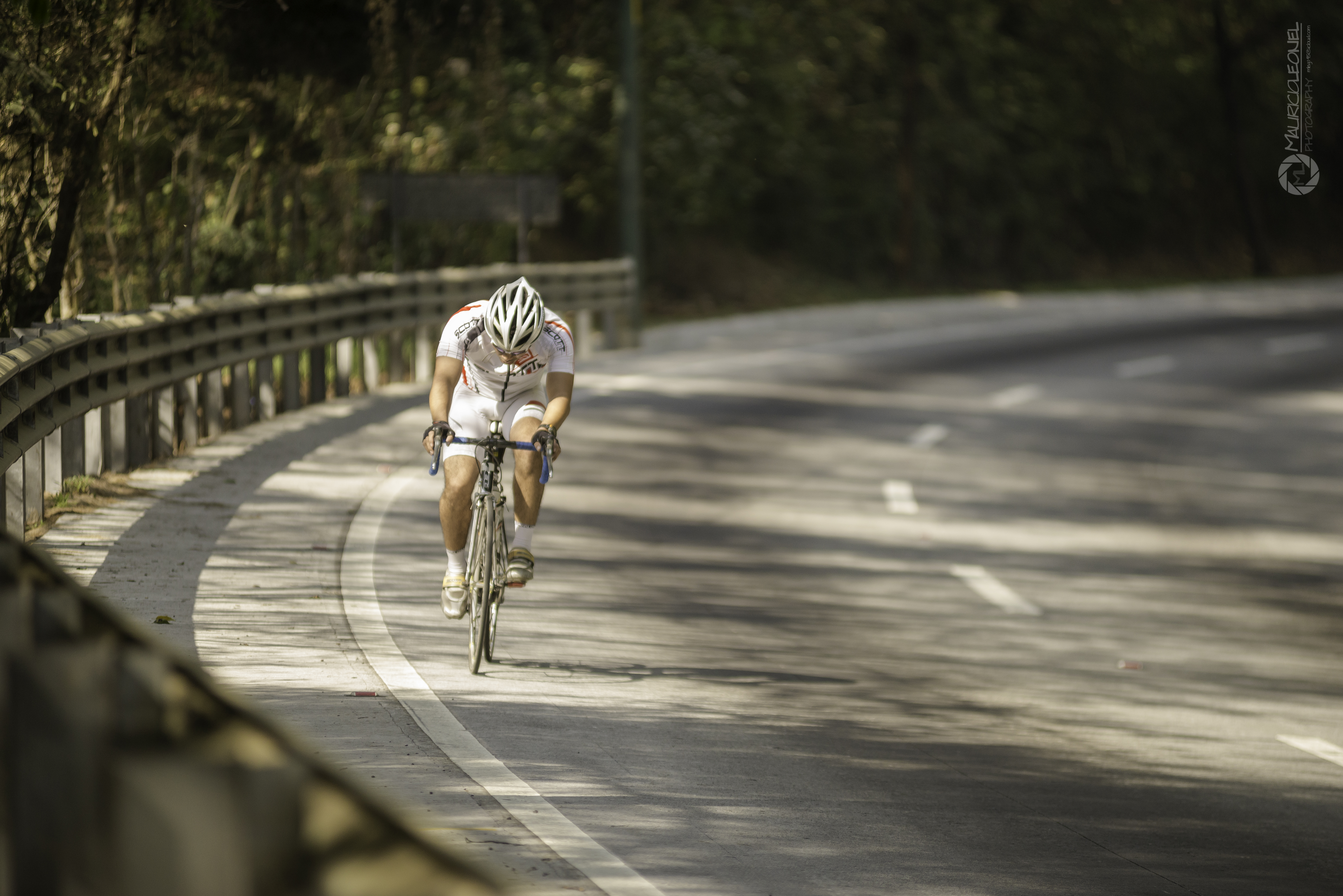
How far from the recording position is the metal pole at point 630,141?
26.5m

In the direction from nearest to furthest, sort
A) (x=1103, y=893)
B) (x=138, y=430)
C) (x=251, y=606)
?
(x=1103, y=893), (x=251, y=606), (x=138, y=430)

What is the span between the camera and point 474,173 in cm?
2403

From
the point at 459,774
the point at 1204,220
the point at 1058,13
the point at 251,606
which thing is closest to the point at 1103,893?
the point at 459,774

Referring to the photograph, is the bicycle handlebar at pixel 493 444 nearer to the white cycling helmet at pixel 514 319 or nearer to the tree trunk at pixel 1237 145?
the white cycling helmet at pixel 514 319

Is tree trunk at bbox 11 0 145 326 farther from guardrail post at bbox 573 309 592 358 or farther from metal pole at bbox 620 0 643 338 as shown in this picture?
metal pole at bbox 620 0 643 338

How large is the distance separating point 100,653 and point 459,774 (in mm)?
4108

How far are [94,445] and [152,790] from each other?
34.4 feet

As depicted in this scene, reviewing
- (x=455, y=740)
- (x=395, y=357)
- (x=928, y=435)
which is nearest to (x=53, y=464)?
(x=455, y=740)

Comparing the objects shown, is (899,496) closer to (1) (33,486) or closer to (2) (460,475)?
(2) (460,475)

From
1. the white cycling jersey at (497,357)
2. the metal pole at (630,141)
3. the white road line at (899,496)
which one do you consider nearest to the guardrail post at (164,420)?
the white cycling jersey at (497,357)

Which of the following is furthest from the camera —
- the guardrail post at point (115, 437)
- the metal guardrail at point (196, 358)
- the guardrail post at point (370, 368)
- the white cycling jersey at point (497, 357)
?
the guardrail post at point (370, 368)

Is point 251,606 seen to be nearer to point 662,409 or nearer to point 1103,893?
point 1103,893

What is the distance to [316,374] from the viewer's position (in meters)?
18.3

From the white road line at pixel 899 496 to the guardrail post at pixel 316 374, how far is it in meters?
5.60
